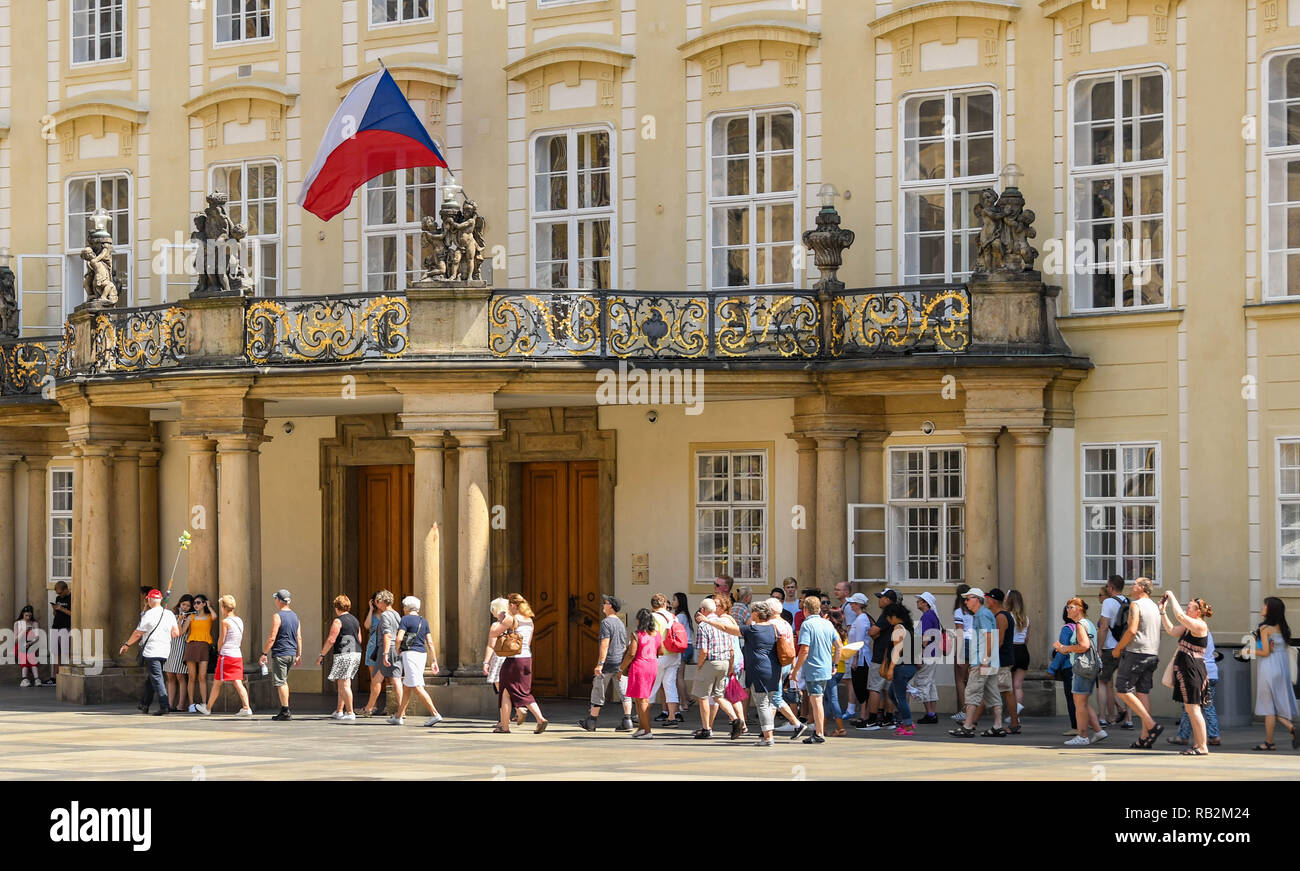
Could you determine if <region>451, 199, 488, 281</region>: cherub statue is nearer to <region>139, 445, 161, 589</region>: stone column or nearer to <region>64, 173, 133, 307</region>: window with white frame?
<region>139, 445, 161, 589</region>: stone column

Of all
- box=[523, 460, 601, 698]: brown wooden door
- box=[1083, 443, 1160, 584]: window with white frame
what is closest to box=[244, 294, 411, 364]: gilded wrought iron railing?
box=[523, 460, 601, 698]: brown wooden door

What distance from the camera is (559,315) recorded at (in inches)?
969

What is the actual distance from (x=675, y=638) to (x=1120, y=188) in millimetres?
7720

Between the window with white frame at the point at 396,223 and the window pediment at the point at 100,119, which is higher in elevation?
the window pediment at the point at 100,119

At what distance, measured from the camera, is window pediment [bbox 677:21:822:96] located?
26.2 meters

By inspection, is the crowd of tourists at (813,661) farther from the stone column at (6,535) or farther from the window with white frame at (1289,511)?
the stone column at (6,535)

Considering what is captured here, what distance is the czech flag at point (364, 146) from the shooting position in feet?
85.9

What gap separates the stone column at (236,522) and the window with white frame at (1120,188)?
10416 mm

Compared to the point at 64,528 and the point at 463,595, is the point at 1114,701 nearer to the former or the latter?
the point at 463,595

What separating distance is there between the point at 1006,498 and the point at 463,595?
21.6 ft

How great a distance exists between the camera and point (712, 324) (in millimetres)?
24844

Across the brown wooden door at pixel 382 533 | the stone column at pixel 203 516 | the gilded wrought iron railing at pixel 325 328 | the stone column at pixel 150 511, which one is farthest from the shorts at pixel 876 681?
the stone column at pixel 150 511

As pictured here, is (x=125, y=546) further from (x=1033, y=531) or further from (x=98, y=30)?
(x=1033, y=531)

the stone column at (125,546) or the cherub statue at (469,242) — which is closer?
the cherub statue at (469,242)
